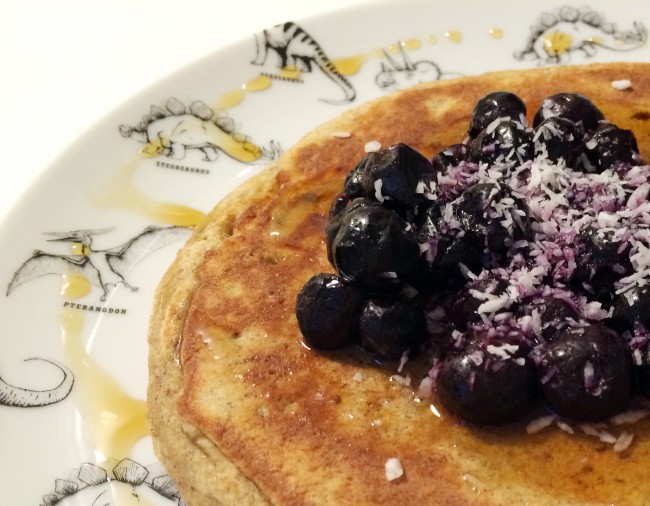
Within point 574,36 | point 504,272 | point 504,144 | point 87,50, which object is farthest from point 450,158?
point 87,50

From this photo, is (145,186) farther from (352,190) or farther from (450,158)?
(450,158)

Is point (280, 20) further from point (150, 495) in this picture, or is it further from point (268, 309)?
point (150, 495)

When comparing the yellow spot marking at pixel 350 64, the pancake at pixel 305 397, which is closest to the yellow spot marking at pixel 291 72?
the yellow spot marking at pixel 350 64

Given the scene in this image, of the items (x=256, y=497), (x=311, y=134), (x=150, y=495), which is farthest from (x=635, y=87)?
(x=150, y=495)

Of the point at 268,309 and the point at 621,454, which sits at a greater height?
the point at 268,309

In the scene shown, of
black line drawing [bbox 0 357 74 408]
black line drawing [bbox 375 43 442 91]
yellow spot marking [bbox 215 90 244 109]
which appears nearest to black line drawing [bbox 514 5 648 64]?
black line drawing [bbox 375 43 442 91]

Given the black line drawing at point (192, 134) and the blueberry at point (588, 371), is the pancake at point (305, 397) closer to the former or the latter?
the blueberry at point (588, 371)
